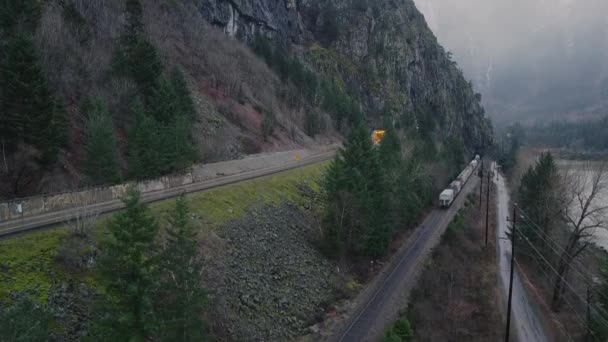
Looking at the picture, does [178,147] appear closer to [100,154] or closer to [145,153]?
[145,153]

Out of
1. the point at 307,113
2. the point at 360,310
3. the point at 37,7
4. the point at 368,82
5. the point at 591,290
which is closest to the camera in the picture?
Answer: the point at 591,290

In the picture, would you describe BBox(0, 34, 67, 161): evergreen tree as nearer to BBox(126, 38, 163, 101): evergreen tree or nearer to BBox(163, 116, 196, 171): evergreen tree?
BBox(163, 116, 196, 171): evergreen tree

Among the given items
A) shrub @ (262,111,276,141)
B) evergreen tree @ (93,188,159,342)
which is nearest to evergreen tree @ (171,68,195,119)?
shrub @ (262,111,276,141)

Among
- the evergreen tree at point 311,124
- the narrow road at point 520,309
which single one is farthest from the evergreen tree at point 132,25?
the narrow road at point 520,309

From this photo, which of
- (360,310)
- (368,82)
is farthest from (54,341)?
(368,82)

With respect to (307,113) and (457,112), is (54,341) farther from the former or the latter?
(457,112)

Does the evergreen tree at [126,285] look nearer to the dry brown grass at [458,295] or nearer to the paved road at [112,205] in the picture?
the paved road at [112,205]
